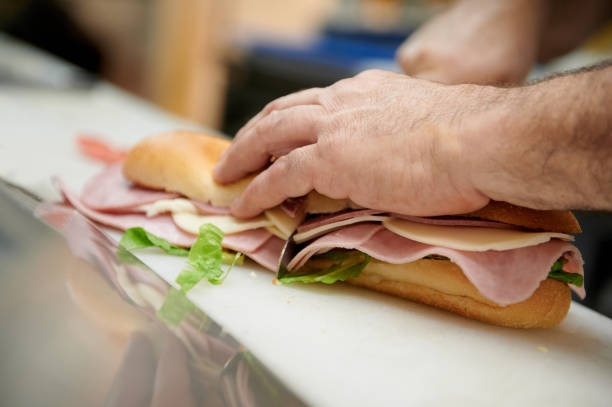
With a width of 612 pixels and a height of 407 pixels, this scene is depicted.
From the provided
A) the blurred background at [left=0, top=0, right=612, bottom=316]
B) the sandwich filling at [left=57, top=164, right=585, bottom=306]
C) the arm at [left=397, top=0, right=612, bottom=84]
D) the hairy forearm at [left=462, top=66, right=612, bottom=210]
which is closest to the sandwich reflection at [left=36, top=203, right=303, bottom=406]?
the sandwich filling at [left=57, top=164, right=585, bottom=306]

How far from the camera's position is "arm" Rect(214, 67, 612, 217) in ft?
2.78

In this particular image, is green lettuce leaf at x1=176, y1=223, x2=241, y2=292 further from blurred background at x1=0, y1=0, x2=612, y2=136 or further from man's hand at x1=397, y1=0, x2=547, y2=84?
blurred background at x1=0, y1=0, x2=612, y2=136

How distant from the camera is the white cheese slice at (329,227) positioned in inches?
42.2

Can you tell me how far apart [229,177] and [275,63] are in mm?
3410

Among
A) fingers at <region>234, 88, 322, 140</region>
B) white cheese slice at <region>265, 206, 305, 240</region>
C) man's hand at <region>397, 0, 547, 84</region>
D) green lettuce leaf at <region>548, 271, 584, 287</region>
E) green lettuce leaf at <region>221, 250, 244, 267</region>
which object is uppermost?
man's hand at <region>397, 0, 547, 84</region>

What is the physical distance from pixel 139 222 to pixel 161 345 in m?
0.53

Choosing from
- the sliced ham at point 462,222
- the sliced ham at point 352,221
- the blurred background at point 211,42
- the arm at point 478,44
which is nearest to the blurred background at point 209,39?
the blurred background at point 211,42

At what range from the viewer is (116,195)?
1308 mm

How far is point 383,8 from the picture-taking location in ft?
16.6

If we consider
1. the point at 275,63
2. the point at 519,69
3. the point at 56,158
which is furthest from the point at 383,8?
the point at 56,158

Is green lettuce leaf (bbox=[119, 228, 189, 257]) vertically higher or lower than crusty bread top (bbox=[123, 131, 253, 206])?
lower

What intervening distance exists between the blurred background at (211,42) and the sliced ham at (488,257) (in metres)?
2.94

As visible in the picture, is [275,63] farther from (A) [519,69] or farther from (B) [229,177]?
(B) [229,177]

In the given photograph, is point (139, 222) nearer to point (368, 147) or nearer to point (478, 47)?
point (368, 147)
